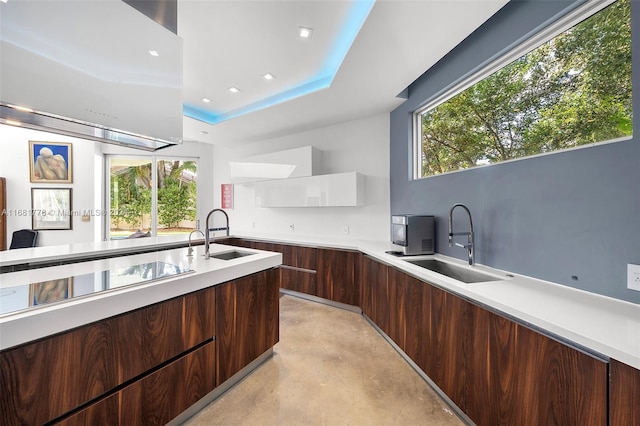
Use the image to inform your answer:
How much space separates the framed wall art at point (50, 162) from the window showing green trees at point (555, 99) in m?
6.18

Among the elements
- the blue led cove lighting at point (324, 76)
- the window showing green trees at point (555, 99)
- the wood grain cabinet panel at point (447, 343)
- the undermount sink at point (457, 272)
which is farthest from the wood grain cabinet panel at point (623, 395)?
the blue led cove lighting at point (324, 76)

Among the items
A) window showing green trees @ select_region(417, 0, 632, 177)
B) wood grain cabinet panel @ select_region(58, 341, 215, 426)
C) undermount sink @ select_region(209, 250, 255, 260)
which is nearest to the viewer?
wood grain cabinet panel @ select_region(58, 341, 215, 426)

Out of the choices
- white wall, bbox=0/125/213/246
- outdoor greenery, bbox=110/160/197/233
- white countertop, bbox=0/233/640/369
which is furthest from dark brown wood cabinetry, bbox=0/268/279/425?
outdoor greenery, bbox=110/160/197/233

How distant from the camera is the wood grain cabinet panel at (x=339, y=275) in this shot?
308 centimetres

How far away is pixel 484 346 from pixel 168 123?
100 inches

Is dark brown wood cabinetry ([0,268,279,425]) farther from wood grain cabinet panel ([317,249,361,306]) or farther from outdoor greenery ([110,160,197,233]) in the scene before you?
outdoor greenery ([110,160,197,233])

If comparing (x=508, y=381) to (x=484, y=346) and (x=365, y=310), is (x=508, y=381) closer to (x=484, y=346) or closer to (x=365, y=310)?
(x=484, y=346)

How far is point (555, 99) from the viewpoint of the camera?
155 cm

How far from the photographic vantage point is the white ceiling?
5.64 feet

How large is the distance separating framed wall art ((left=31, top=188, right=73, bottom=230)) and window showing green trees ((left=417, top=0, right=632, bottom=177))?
6.19m

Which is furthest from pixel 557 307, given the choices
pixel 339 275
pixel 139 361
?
pixel 339 275

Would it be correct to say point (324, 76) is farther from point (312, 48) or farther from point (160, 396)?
point (160, 396)

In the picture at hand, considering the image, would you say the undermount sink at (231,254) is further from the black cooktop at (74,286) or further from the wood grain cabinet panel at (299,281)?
the wood grain cabinet panel at (299,281)

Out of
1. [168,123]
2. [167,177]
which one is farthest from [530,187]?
[167,177]
